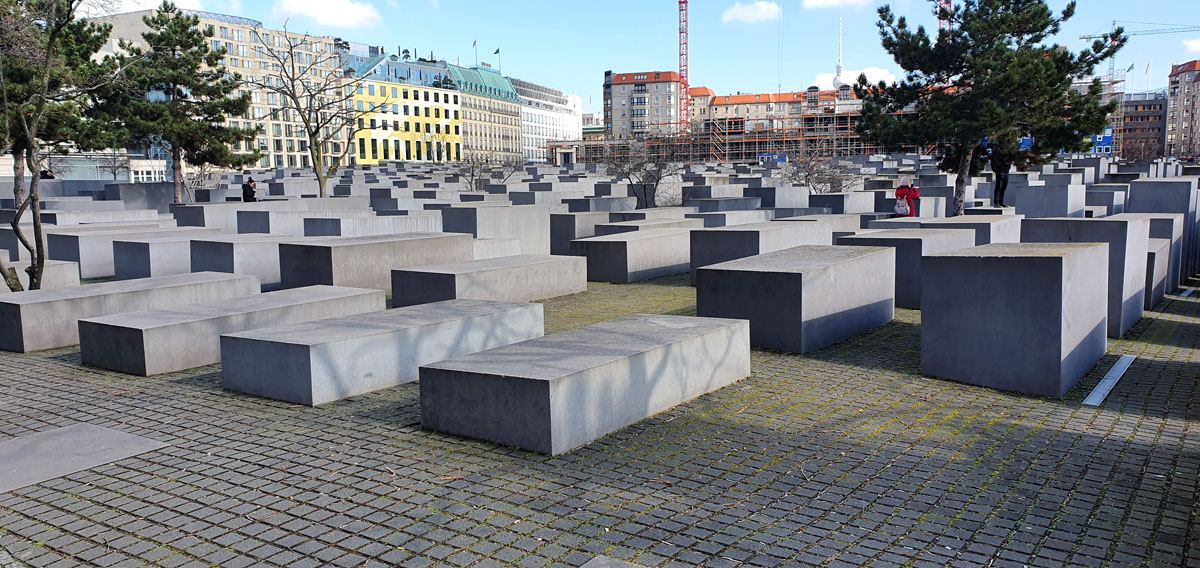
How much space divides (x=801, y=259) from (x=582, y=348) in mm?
3872

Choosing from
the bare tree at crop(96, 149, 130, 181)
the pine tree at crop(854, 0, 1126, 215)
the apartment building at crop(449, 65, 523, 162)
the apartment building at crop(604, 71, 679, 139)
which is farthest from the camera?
the apartment building at crop(604, 71, 679, 139)

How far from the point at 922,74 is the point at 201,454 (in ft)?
64.7

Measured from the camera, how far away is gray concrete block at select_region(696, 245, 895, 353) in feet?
27.5

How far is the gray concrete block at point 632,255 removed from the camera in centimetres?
1363

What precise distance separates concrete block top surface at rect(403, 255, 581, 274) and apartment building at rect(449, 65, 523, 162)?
110 meters

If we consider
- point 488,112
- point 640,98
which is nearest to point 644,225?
point 488,112

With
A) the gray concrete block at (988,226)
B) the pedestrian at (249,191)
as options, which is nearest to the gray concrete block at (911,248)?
the gray concrete block at (988,226)

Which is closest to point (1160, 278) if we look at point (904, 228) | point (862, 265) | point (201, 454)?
point (904, 228)

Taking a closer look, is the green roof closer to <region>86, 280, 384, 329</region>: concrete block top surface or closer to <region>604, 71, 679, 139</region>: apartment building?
<region>604, 71, 679, 139</region>: apartment building

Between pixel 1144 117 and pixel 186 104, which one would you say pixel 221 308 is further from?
pixel 1144 117

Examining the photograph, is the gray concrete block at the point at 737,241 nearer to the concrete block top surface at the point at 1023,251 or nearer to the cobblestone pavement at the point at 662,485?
the concrete block top surface at the point at 1023,251

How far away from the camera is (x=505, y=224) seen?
Result: 15.4m

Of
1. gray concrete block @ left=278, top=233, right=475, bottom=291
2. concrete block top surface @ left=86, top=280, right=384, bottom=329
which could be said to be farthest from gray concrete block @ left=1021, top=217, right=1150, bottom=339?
gray concrete block @ left=278, top=233, right=475, bottom=291

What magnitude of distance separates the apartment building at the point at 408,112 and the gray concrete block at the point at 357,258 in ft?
313
